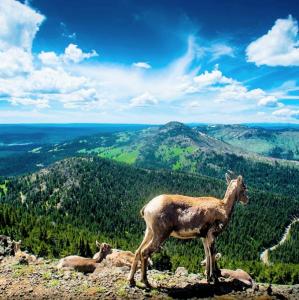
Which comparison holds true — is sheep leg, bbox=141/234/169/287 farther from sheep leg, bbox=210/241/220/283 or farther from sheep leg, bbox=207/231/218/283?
sheep leg, bbox=210/241/220/283

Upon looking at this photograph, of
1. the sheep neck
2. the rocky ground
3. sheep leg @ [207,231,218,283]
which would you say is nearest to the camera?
the rocky ground

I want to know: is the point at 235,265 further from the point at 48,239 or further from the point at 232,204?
the point at 232,204

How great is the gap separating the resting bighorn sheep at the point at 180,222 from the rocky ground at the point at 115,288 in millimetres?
913

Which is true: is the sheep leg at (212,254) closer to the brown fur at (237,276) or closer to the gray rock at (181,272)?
the brown fur at (237,276)

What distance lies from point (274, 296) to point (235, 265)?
358 ft

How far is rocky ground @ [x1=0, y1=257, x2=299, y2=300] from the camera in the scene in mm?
18547

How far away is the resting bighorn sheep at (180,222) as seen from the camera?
18891 millimetres

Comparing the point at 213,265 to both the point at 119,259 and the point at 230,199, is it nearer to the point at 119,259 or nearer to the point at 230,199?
the point at 230,199

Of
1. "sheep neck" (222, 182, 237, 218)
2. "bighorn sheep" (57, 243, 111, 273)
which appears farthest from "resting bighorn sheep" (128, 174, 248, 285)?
"bighorn sheep" (57, 243, 111, 273)

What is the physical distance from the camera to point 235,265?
121000 mm

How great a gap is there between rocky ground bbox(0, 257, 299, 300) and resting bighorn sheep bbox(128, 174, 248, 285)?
913 millimetres

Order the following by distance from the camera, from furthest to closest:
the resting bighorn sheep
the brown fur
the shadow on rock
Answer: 1. the brown fur
2. the resting bighorn sheep
3. the shadow on rock

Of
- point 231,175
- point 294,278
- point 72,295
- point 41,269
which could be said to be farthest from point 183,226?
point 294,278

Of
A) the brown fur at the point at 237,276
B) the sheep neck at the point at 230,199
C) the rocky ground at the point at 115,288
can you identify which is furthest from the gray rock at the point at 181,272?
the sheep neck at the point at 230,199
